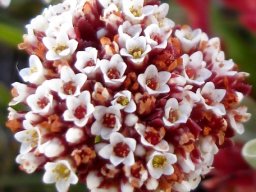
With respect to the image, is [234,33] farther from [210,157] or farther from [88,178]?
[88,178]

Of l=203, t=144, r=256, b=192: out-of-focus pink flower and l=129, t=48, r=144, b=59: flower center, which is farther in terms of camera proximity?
l=203, t=144, r=256, b=192: out-of-focus pink flower

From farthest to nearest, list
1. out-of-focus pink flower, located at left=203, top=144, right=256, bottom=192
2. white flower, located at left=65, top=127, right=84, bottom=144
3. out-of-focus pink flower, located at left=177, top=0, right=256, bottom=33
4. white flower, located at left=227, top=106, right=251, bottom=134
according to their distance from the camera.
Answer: out-of-focus pink flower, located at left=177, top=0, right=256, bottom=33
out-of-focus pink flower, located at left=203, top=144, right=256, bottom=192
white flower, located at left=227, top=106, right=251, bottom=134
white flower, located at left=65, top=127, right=84, bottom=144

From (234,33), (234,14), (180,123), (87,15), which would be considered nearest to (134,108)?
(180,123)

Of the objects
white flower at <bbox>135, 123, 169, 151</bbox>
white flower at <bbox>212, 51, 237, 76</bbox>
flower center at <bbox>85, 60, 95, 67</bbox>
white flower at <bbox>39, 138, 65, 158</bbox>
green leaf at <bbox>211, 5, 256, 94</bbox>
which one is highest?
white flower at <bbox>212, 51, 237, 76</bbox>

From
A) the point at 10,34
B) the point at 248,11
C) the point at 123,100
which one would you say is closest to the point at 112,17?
the point at 123,100

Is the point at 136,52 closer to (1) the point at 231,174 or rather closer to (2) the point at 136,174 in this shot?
(2) the point at 136,174

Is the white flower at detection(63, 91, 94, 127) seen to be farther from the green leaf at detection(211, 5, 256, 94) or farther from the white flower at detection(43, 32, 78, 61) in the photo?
the green leaf at detection(211, 5, 256, 94)

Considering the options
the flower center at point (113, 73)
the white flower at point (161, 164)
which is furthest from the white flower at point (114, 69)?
the white flower at point (161, 164)

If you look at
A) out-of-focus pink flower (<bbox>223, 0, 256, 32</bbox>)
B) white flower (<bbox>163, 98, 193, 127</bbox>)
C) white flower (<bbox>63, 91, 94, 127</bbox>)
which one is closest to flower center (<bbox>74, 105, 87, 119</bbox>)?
white flower (<bbox>63, 91, 94, 127</bbox>)
